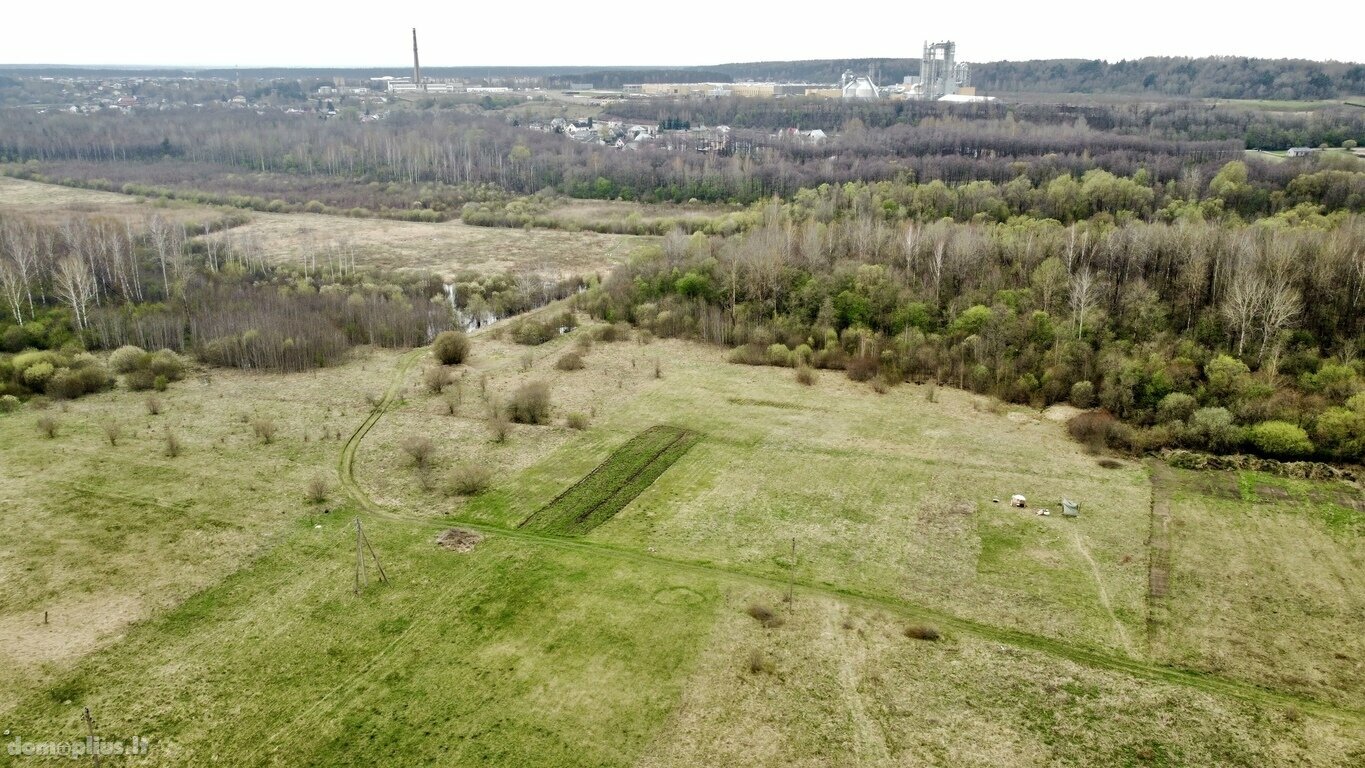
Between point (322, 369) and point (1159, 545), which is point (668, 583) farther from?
point (322, 369)

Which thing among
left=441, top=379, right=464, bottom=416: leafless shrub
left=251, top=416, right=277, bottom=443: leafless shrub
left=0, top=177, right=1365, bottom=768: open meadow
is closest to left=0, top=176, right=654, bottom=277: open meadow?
left=441, top=379, right=464, bottom=416: leafless shrub

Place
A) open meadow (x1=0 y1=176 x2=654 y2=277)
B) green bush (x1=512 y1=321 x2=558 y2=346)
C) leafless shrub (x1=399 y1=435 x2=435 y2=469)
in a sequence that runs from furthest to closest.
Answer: open meadow (x1=0 y1=176 x2=654 y2=277), green bush (x1=512 y1=321 x2=558 y2=346), leafless shrub (x1=399 y1=435 x2=435 y2=469)

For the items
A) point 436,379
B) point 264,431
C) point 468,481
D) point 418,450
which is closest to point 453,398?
point 436,379

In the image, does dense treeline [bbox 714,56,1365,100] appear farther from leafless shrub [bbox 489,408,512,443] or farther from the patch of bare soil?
leafless shrub [bbox 489,408,512,443]

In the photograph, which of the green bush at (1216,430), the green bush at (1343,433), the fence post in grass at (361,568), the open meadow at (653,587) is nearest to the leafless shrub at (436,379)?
the open meadow at (653,587)

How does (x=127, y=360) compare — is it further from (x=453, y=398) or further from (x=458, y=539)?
(x=458, y=539)

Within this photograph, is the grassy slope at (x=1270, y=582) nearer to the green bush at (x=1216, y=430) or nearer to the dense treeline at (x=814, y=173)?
the green bush at (x=1216, y=430)

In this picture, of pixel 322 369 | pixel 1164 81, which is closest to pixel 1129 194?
pixel 322 369
